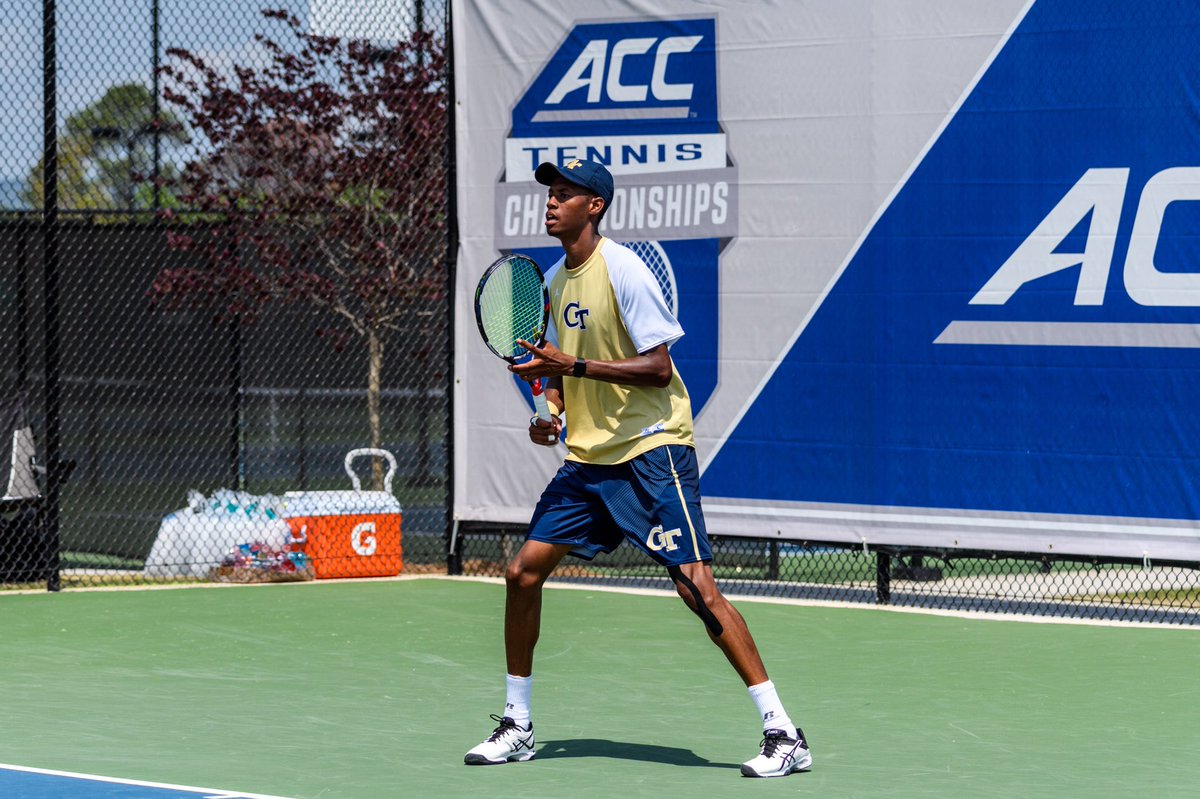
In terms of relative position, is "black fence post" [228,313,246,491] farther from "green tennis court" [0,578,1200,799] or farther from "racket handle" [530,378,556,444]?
"racket handle" [530,378,556,444]

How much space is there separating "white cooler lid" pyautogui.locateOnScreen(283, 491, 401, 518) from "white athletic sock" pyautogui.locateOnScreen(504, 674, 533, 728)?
17.3 feet

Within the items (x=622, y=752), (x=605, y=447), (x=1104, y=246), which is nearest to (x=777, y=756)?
(x=622, y=752)

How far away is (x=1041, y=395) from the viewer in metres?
9.83

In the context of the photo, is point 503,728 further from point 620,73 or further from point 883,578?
point 620,73

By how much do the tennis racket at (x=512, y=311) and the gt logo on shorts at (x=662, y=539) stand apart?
1.49ft

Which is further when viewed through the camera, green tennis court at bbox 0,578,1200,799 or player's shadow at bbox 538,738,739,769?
player's shadow at bbox 538,738,739,769

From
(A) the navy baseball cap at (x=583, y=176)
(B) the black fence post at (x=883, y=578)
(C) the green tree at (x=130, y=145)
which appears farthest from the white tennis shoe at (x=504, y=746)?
(C) the green tree at (x=130, y=145)

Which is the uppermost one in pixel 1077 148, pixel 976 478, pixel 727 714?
pixel 1077 148

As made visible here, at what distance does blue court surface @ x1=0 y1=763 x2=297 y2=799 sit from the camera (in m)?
5.71

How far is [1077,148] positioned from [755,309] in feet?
6.41

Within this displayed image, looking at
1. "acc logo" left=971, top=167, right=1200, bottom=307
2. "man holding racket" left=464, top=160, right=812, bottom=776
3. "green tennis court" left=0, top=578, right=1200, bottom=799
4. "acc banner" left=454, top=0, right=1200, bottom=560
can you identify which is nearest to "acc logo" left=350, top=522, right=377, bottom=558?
Answer: "green tennis court" left=0, top=578, right=1200, bottom=799

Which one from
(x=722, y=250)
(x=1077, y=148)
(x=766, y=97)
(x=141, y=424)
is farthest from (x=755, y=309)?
(x=141, y=424)

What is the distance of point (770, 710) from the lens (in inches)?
239

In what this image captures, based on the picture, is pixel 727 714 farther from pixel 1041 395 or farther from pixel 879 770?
pixel 1041 395
